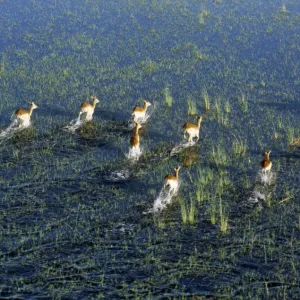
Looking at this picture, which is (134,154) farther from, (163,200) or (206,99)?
(206,99)

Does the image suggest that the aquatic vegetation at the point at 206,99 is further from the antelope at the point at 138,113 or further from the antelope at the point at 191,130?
the antelope at the point at 191,130

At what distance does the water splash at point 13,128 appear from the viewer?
2186 cm

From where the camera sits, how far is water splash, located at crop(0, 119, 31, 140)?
21859 mm

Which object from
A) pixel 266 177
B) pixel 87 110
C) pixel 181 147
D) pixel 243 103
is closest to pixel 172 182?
pixel 266 177

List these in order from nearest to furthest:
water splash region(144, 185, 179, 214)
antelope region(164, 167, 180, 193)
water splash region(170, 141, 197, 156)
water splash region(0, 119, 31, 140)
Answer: water splash region(144, 185, 179, 214), antelope region(164, 167, 180, 193), water splash region(170, 141, 197, 156), water splash region(0, 119, 31, 140)

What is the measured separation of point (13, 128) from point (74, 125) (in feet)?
7.35

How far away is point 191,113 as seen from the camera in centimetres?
2444

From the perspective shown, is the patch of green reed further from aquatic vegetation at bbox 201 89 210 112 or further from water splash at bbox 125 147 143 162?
water splash at bbox 125 147 143 162

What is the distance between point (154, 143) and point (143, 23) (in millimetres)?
18035

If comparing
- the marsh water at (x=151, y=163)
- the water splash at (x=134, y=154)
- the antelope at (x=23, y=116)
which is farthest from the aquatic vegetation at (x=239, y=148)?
the antelope at (x=23, y=116)

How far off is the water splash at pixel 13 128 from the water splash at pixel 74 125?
1.53 m

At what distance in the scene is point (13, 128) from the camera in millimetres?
22609

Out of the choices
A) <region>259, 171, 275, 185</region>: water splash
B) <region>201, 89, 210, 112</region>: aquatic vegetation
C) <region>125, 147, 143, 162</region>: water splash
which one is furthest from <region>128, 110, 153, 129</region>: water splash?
<region>259, 171, 275, 185</region>: water splash

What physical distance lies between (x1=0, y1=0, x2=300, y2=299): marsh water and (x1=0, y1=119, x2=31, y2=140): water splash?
103mm
